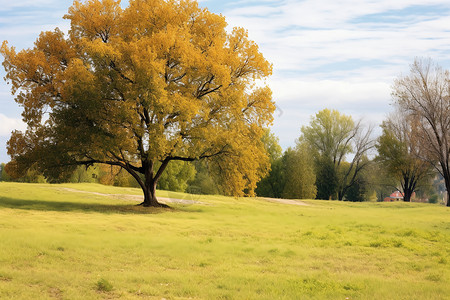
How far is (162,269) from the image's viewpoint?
1228 cm

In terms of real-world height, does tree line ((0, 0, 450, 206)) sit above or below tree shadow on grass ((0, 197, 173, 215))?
above

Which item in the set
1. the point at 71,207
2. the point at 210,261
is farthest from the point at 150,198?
the point at 210,261

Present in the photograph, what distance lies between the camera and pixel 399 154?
71125 millimetres

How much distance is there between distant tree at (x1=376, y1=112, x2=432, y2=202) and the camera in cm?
6944

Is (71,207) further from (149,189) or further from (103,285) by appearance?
(103,285)

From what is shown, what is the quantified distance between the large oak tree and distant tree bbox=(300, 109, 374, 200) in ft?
154

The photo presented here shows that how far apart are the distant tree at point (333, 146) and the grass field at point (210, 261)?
5336 cm

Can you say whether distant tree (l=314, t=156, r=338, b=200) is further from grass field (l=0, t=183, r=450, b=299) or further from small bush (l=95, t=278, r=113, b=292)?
small bush (l=95, t=278, r=113, b=292)

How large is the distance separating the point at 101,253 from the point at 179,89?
16.8 m

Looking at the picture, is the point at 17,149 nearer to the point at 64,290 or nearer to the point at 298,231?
the point at 298,231

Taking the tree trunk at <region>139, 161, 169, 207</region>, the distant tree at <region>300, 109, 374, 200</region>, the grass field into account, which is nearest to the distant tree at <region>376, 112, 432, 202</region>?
the distant tree at <region>300, 109, 374, 200</region>

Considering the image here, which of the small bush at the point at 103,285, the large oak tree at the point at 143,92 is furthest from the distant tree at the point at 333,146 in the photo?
the small bush at the point at 103,285

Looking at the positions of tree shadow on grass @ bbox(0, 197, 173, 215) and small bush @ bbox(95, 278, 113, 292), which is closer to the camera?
small bush @ bbox(95, 278, 113, 292)

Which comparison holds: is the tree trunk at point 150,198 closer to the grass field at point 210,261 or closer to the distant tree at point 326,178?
the grass field at point 210,261
